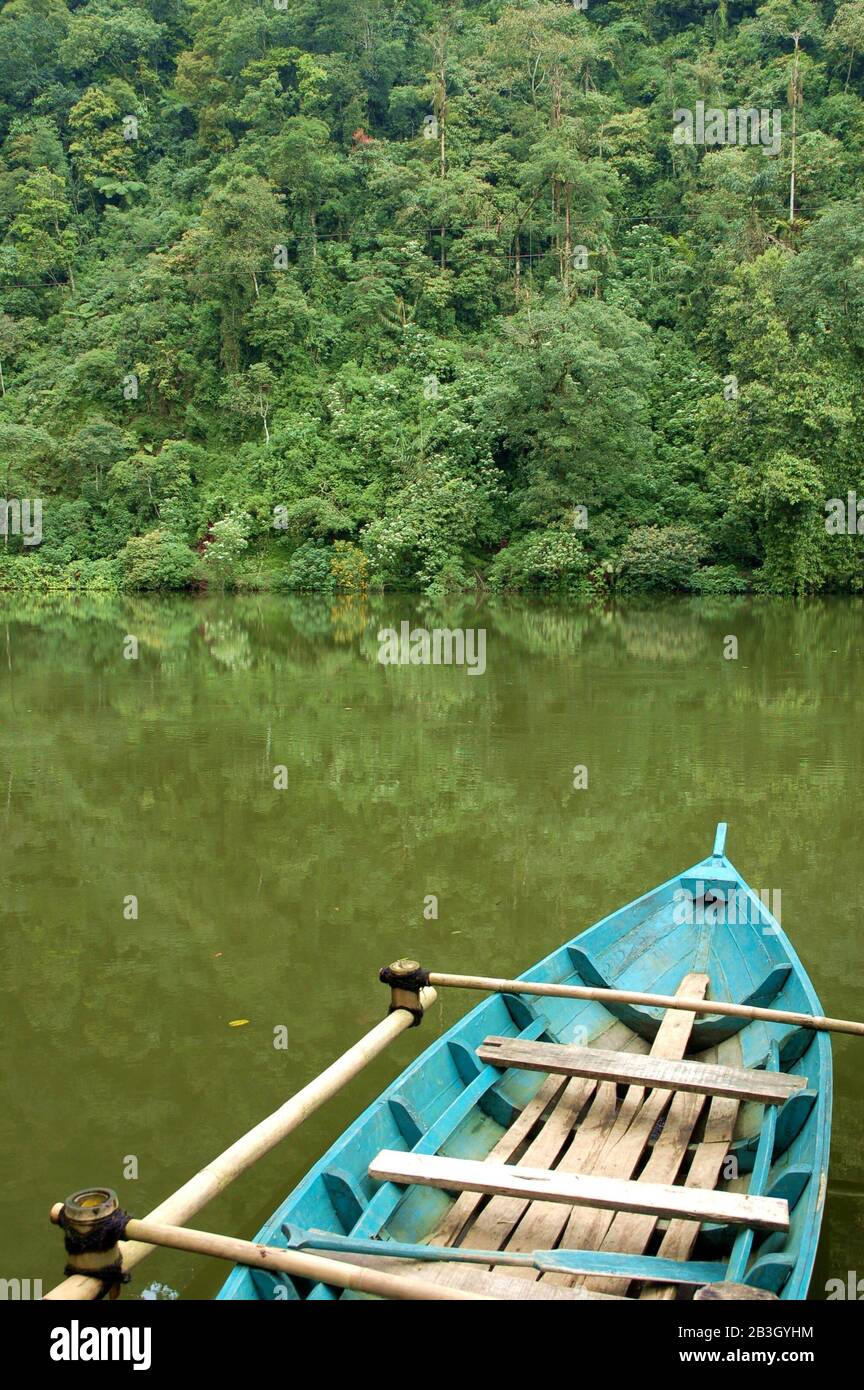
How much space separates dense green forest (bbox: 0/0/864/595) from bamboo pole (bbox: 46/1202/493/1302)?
20.4 m

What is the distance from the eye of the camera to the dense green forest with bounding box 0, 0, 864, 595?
23734 mm

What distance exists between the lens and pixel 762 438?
21922mm

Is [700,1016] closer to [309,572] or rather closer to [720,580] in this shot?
[720,580]

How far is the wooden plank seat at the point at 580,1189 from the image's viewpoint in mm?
2858

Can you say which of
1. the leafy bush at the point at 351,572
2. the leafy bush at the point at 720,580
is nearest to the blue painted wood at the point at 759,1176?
the leafy bush at the point at 720,580

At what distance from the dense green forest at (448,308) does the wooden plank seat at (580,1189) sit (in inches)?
777

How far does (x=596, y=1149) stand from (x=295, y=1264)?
4.24 feet

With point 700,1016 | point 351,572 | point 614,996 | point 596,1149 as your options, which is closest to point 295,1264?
point 596,1149

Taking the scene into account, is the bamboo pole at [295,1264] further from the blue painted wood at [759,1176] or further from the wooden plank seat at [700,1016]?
the wooden plank seat at [700,1016]

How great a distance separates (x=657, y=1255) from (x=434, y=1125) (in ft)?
2.48

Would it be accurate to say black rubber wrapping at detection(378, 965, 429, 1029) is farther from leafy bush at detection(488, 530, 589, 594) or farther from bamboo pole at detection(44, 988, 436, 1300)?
leafy bush at detection(488, 530, 589, 594)

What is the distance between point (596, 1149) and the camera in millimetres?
3488

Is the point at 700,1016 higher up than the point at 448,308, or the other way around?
the point at 448,308

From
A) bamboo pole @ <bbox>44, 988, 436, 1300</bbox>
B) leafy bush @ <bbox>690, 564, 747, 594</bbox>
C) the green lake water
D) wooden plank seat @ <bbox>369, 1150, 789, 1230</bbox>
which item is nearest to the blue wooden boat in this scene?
wooden plank seat @ <bbox>369, 1150, 789, 1230</bbox>
